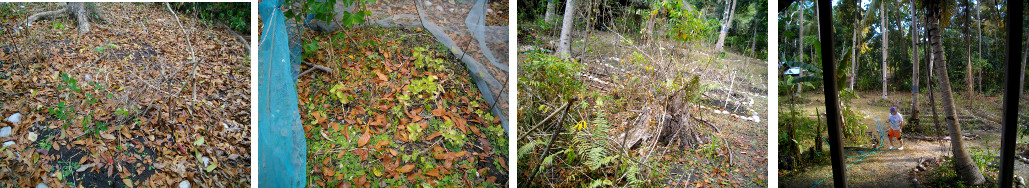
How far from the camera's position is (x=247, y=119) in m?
2.22

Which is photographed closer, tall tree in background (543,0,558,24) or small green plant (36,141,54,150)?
small green plant (36,141,54,150)

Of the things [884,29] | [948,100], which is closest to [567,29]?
[884,29]

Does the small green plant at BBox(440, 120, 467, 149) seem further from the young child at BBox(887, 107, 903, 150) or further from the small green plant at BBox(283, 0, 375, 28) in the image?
the young child at BBox(887, 107, 903, 150)

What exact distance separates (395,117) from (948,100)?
2102 millimetres

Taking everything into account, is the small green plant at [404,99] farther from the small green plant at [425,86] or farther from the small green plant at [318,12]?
the small green plant at [318,12]

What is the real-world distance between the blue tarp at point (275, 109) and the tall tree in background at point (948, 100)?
7.48 feet

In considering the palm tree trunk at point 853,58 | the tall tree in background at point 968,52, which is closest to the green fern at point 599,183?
the palm tree trunk at point 853,58

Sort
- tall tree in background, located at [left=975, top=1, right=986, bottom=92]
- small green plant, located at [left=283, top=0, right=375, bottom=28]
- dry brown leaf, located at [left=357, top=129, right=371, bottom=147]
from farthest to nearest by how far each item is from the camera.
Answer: dry brown leaf, located at [left=357, top=129, right=371, bottom=147] → small green plant, located at [left=283, top=0, right=375, bottom=28] → tall tree in background, located at [left=975, top=1, right=986, bottom=92]

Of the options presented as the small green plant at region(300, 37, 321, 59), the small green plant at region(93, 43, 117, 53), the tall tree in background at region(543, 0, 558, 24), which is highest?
the tall tree in background at region(543, 0, 558, 24)

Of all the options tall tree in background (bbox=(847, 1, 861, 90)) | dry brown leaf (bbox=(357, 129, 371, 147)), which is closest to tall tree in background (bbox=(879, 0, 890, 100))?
tall tree in background (bbox=(847, 1, 861, 90))

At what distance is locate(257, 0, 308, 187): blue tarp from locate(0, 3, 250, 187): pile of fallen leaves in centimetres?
35

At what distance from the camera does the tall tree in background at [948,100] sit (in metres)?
1.56

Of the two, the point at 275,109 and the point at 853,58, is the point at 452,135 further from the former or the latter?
the point at 853,58

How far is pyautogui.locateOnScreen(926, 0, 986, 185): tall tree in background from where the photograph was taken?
156 cm
